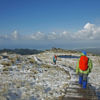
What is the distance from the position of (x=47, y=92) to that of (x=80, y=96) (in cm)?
204

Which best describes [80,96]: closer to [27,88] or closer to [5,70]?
[27,88]

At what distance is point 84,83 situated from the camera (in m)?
9.05

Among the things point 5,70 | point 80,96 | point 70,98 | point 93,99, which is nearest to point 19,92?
point 70,98

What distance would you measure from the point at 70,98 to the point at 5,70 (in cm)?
711

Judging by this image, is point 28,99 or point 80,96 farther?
point 80,96

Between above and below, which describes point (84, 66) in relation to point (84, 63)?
below

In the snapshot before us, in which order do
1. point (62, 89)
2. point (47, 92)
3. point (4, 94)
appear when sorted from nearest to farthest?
point (4, 94) → point (47, 92) → point (62, 89)

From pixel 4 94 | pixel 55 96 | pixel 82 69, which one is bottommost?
pixel 55 96

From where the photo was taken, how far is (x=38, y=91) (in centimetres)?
832

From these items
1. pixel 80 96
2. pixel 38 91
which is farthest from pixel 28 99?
pixel 80 96

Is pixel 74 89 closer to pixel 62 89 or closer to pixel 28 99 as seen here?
pixel 62 89

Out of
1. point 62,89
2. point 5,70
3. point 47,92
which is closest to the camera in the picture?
point 47,92

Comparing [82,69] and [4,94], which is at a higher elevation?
[82,69]

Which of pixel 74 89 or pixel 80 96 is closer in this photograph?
pixel 80 96
